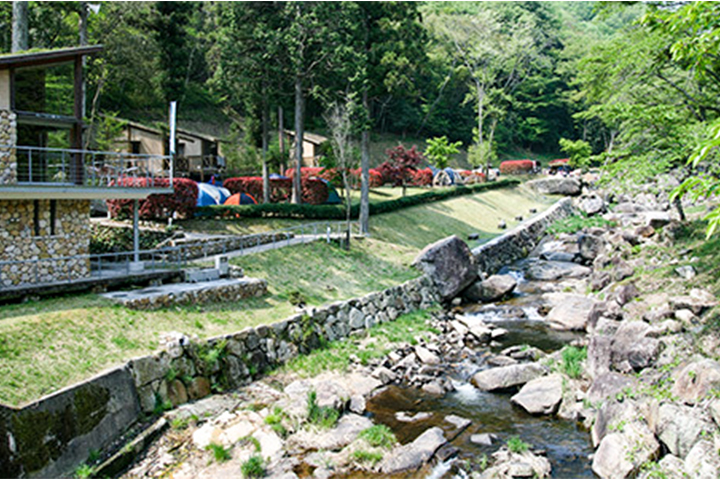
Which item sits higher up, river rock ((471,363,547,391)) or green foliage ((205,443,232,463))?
river rock ((471,363,547,391))

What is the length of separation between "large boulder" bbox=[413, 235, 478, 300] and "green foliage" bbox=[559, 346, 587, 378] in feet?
27.2

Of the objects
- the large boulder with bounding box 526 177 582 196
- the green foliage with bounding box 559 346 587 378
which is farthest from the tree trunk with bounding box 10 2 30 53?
the large boulder with bounding box 526 177 582 196

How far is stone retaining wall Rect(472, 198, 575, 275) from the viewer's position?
101ft

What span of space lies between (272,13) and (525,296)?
65.7 feet

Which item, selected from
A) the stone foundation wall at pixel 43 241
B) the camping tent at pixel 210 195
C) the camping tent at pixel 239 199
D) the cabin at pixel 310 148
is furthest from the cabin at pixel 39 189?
the cabin at pixel 310 148

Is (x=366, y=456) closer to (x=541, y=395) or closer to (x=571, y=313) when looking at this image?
(x=541, y=395)

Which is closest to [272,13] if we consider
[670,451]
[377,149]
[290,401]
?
[290,401]

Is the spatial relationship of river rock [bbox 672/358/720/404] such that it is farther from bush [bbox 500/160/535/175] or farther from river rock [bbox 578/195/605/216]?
bush [bbox 500/160/535/175]

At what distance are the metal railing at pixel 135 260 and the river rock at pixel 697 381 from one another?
1477 centimetres

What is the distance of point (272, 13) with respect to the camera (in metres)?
29.7

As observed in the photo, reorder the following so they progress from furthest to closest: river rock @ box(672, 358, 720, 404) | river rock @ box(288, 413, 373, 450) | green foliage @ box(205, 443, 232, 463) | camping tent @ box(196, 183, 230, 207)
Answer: camping tent @ box(196, 183, 230, 207) < river rock @ box(288, 413, 373, 450) < green foliage @ box(205, 443, 232, 463) < river rock @ box(672, 358, 720, 404)

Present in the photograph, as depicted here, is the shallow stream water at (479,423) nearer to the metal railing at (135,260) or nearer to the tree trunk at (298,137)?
the metal railing at (135,260)

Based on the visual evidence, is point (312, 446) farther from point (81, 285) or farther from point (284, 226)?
point (284, 226)

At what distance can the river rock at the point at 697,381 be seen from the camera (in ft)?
36.6
